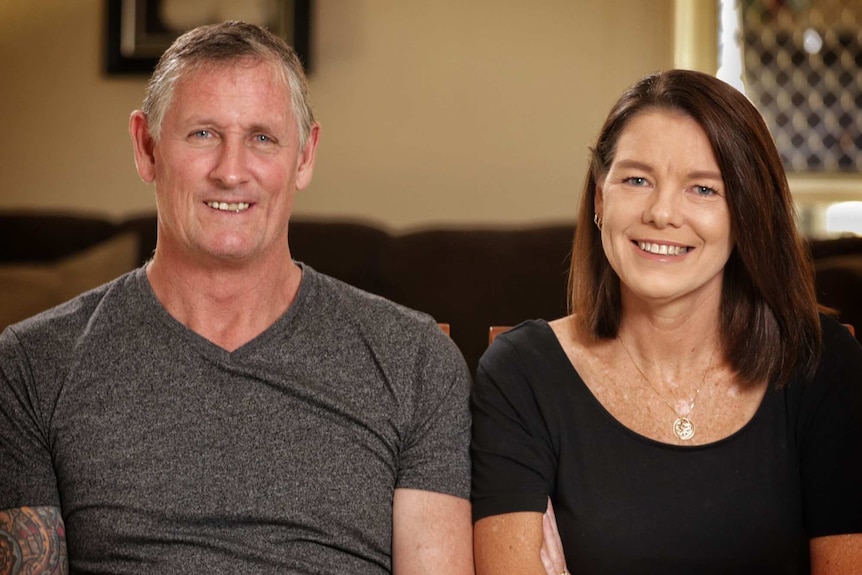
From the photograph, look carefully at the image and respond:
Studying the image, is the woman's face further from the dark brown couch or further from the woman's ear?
the dark brown couch

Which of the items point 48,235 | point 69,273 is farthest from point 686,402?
point 48,235

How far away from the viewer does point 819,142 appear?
9.16ft

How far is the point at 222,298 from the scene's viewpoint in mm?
1639

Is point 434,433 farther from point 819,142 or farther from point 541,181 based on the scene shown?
point 819,142

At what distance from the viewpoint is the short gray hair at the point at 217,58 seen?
5.30 feet

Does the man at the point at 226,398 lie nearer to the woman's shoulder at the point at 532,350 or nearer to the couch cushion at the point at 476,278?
the woman's shoulder at the point at 532,350

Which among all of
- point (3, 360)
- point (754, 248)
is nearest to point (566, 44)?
point (754, 248)

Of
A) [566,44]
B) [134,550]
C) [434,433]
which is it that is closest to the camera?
[134,550]

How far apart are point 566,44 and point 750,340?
51.3 inches

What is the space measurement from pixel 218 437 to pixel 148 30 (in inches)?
59.3

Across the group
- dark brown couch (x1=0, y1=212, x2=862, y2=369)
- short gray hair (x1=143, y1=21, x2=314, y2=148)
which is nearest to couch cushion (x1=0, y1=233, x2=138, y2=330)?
dark brown couch (x1=0, y1=212, x2=862, y2=369)

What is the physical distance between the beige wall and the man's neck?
3.67ft

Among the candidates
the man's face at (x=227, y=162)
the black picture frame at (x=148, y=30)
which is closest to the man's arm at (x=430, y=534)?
the man's face at (x=227, y=162)

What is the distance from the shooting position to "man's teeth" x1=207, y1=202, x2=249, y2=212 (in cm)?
159
